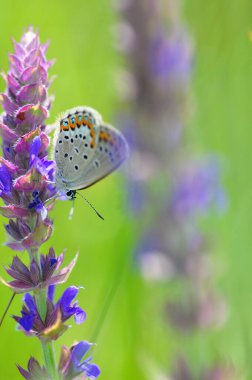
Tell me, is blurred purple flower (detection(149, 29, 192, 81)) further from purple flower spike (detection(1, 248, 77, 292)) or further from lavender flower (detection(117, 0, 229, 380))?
purple flower spike (detection(1, 248, 77, 292))

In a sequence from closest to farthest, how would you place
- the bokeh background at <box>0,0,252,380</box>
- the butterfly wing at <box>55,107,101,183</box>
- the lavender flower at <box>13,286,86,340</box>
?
the lavender flower at <box>13,286,86,340</box> → the butterfly wing at <box>55,107,101,183</box> → the bokeh background at <box>0,0,252,380</box>

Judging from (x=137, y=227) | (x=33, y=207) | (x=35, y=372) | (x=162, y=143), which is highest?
(x=33, y=207)

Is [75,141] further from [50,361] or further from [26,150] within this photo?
[50,361]

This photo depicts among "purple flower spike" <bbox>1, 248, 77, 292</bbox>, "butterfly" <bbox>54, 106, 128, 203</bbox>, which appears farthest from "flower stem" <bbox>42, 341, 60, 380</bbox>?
"butterfly" <bbox>54, 106, 128, 203</bbox>

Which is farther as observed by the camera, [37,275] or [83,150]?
[83,150]

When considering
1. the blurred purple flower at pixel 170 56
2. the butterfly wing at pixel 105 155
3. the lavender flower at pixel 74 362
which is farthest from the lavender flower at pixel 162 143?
the lavender flower at pixel 74 362

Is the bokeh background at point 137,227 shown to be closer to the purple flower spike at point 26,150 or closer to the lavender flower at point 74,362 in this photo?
the lavender flower at point 74,362

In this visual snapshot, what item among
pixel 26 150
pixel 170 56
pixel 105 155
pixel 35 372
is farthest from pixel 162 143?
pixel 35 372
